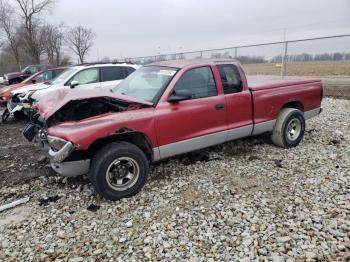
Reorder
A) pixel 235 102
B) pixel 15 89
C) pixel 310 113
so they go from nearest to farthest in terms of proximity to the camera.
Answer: pixel 235 102
pixel 310 113
pixel 15 89

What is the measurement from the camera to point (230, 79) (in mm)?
5062

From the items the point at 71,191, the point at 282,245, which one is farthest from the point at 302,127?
the point at 71,191

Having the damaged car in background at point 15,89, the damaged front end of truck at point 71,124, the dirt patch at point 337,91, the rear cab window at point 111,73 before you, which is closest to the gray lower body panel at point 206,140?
the damaged front end of truck at point 71,124

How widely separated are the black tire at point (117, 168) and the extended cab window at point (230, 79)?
189cm

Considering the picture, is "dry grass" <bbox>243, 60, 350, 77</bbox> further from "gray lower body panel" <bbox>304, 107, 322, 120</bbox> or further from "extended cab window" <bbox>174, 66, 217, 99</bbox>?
"extended cab window" <bbox>174, 66, 217, 99</bbox>

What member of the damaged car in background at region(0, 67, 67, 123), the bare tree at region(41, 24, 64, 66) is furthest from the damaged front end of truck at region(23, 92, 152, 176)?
the bare tree at region(41, 24, 64, 66)

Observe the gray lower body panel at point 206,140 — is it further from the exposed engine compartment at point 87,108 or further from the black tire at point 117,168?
the exposed engine compartment at point 87,108

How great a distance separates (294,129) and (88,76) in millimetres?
6047

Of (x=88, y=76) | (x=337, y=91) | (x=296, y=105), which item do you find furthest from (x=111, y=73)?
(x=337, y=91)

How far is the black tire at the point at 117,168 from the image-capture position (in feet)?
12.5

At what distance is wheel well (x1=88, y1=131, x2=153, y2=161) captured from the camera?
3.92 metres

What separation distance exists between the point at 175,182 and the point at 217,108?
4.43ft

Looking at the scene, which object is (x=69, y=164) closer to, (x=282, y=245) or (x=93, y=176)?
(x=93, y=176)

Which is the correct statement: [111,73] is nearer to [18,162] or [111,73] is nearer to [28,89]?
[28,89]
